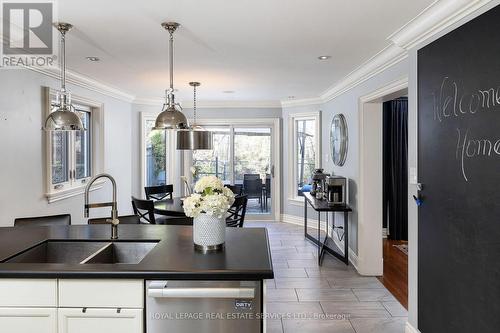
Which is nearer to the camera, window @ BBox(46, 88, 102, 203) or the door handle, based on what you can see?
the door handle

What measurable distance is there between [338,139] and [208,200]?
366 cm

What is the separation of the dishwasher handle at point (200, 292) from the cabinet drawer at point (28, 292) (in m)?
0.48

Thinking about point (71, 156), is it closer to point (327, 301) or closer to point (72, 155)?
point (72, 155)

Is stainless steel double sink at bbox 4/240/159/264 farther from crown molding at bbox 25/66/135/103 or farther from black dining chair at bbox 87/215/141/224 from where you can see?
crown molding at bbox 25/66/135/103

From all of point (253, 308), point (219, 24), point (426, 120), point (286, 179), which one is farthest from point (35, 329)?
point (286, 179)

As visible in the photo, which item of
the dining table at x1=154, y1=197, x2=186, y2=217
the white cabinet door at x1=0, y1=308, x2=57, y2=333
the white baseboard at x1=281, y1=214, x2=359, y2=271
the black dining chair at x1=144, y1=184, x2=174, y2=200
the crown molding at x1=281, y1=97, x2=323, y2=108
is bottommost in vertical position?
the white baseboard at x1=281, y1=214, x2=359, y2=271

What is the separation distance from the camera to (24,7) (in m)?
2.43

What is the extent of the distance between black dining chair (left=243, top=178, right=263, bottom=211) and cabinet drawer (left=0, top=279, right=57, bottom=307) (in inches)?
228

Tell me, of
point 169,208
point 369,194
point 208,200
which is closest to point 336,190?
point 369,194

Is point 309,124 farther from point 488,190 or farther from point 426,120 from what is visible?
point 488,190

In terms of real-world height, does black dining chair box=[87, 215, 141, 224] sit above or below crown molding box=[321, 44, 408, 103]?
below

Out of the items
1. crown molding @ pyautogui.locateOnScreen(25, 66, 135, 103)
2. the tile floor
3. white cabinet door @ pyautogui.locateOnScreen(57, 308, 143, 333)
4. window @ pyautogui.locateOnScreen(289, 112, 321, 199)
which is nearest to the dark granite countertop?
white cabinet door @ pyautogui.locateOnScreen(57, 308, 143, 333)

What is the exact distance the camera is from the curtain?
5965 mm

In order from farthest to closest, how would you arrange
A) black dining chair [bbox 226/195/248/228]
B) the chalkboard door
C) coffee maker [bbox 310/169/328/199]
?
coffee maker [bbox 310/169/328/199]
black dining chair [bbox 226/195/248/228]
the chalkboard door
